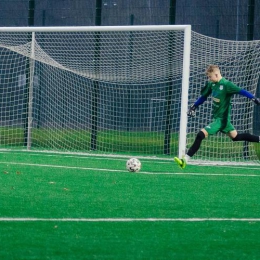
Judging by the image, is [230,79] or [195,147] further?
[230,79]

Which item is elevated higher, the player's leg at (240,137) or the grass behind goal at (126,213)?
the player's leg at (240,137)

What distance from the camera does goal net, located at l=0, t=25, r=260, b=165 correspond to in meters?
17.8

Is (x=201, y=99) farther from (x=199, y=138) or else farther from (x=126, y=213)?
(x=126, y=213)

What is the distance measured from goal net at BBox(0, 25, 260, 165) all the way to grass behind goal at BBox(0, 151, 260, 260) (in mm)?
4500

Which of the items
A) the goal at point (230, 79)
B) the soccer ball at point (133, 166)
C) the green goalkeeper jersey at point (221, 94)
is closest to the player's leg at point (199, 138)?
the green goalkeeper jersey at point (221, 94)

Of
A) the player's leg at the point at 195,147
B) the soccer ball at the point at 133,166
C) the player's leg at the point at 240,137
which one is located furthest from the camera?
the player's leg at the point at 240,137

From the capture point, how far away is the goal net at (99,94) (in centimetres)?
1783

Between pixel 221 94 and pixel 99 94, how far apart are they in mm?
5444

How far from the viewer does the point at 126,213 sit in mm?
7941

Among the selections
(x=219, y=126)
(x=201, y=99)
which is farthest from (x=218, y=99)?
(x=219, y=126)

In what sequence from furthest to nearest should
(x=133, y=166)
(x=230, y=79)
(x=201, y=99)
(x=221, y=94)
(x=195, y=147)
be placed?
(x=230, y=79)
(x=201, y=99)
(x=221, y=94)
(x=195, y=147)
(x=133, y=166)

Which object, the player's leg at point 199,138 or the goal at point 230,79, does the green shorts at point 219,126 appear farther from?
the goal at point 230,79

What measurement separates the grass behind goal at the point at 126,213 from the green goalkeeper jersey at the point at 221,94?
3.23 ft

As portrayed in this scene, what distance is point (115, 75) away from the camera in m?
18.3
